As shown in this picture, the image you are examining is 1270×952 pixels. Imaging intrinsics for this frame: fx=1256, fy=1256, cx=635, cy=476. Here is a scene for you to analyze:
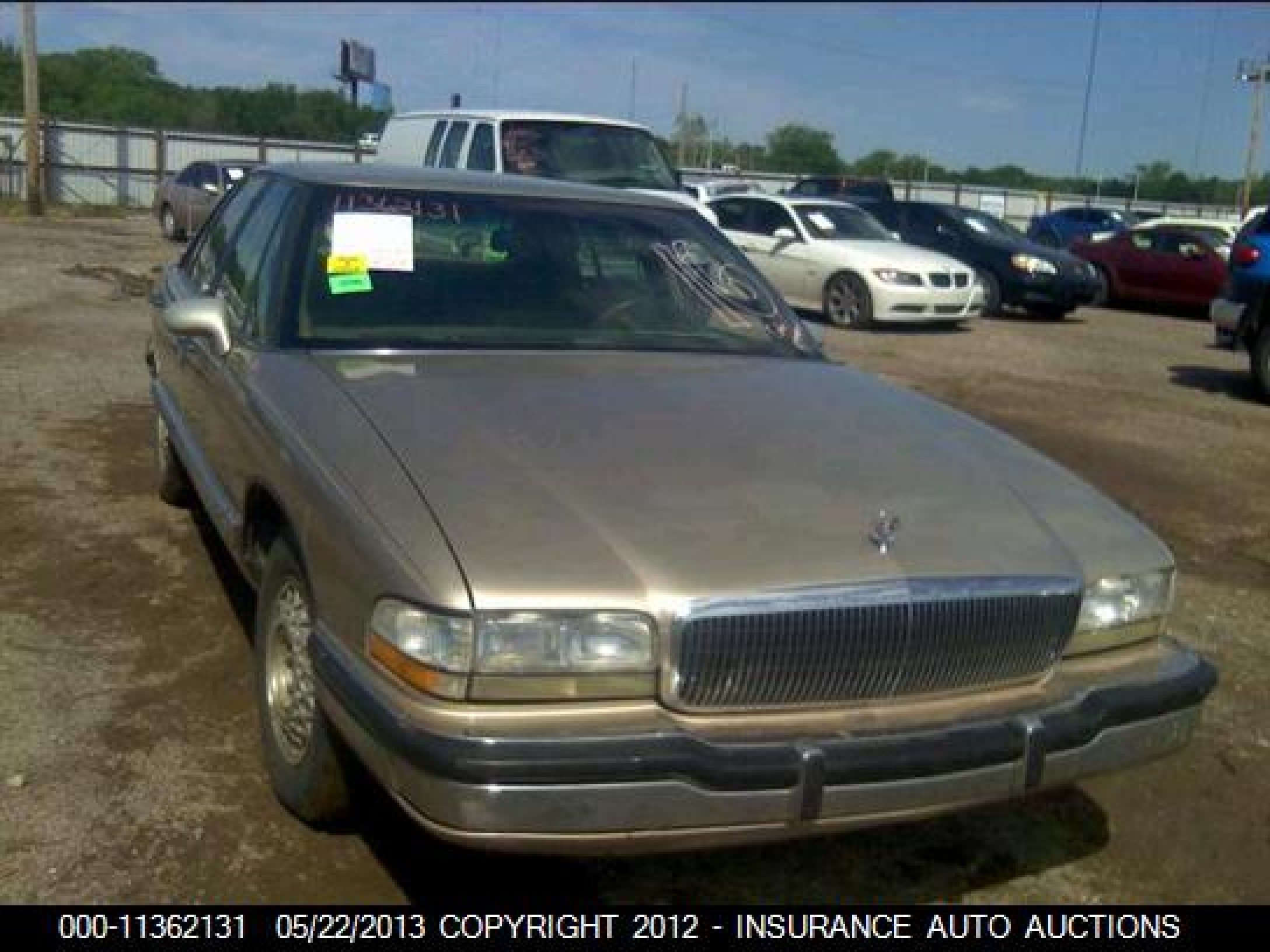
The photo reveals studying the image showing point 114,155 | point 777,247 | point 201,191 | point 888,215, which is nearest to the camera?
point 777,247

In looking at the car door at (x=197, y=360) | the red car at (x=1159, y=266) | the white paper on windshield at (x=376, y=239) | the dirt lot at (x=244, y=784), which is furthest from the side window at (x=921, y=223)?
the white paper on windshield at (x=376, y=239)

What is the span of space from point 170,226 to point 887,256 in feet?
45.7

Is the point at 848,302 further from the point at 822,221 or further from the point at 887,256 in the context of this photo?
the point at 822,221

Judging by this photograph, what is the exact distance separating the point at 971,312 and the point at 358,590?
1300cm

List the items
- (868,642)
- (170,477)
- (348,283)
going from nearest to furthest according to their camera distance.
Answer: (868,642), (348,283), (170,477)

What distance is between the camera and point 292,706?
3.10 metres

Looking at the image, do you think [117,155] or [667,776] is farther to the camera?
[117,155]

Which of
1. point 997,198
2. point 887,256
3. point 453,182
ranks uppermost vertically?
point 997,198

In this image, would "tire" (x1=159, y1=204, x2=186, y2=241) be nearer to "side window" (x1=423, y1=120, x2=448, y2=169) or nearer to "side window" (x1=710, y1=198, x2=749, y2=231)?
"side window" (x1=423, y1=120, x2=448, y2=169)

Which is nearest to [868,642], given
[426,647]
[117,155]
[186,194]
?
[426,647]

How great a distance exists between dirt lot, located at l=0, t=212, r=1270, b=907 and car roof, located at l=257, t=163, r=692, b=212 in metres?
1.54

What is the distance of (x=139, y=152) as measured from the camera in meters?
32.6

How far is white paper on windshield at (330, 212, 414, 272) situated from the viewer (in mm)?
3695

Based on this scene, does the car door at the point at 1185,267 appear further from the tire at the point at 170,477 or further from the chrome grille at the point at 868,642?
the chrome grille at the point at 868,642
